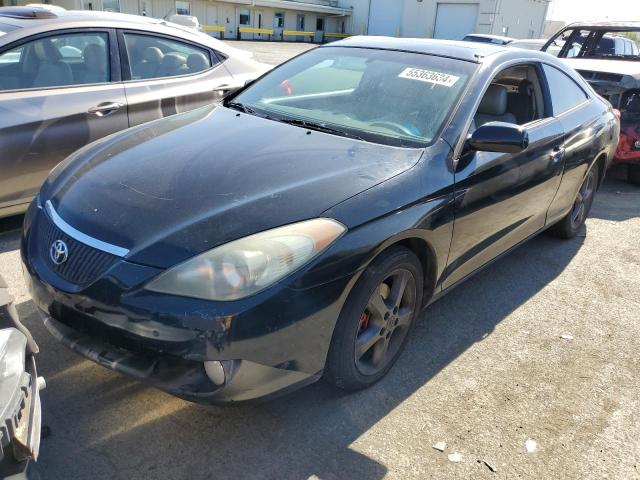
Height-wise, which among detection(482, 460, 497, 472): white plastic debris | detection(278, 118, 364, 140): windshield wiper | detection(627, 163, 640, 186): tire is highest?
detection(278, 118, 364, 140): windshield wiper

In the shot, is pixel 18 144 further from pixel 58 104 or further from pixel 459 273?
pixel 459 273

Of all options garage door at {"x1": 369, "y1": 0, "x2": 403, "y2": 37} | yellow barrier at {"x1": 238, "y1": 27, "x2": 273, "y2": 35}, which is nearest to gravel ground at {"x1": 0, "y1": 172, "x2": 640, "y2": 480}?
yellow barrier at {"x1": 238, "y1": 27, "x2": 273, "y2": 35}

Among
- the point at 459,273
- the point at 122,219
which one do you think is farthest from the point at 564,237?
the point at 122,219

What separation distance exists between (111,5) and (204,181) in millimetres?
28645

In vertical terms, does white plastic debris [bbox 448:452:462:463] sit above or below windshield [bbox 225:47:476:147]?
below

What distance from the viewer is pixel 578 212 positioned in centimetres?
496

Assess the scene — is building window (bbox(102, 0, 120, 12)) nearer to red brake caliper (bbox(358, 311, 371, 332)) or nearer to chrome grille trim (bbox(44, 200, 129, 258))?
chrome grille trim (bbox(44, 200, 129, 258))

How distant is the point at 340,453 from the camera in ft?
7.78

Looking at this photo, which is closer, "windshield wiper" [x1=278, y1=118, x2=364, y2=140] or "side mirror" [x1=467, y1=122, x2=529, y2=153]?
"side mirror" [x1=467, y1=122, x2=529, y2=153]

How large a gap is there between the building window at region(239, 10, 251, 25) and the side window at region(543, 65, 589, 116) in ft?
120

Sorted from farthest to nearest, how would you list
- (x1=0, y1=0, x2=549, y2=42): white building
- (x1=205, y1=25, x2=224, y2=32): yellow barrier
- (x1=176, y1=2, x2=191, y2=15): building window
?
(x1=0, y1=0, x2=549, y2=42): white building, (x1=205, y1=25, x2=224, y2=32): yellow barrier, (x1=176, y1=2, x2=191, y2=15): building window

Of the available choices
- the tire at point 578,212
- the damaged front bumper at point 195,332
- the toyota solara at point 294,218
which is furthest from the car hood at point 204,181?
the tire at point 578,212

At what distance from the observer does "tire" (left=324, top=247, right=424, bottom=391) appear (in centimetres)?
243

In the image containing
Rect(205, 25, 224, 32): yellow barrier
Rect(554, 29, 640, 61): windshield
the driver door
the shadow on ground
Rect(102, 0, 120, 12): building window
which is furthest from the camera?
Rect(205, 25, 224, 32): yellow barrier
